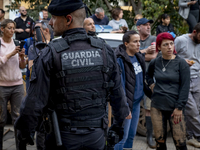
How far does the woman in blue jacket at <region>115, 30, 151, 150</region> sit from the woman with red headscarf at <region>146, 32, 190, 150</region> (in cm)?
34

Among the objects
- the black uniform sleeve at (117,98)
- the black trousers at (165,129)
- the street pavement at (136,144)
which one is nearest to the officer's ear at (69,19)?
the black uniform sleeve at (117,98)

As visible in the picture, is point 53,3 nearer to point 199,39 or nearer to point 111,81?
point 111,81

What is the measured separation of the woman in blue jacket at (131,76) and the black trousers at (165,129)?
42 centimetres

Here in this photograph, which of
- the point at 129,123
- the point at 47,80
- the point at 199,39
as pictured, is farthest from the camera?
the point at 199,39

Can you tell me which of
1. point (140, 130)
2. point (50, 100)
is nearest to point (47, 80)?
point (50, 100)

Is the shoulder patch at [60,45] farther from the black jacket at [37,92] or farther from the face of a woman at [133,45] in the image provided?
the face of a woman at [133,45]

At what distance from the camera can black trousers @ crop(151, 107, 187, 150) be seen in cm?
443

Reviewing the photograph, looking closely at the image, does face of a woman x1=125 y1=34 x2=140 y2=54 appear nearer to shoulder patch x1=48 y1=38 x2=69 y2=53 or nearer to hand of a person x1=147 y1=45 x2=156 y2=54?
hand of a person x1=147 y1=45 x2=156 y2=54

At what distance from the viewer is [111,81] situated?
9.16ft

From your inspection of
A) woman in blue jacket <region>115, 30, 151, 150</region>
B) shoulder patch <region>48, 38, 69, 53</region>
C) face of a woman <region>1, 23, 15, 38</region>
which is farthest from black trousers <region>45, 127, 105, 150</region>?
face of a woman <region>1, 23, 15, 38</region>

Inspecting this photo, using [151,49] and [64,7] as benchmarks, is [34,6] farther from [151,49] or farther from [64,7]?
[64,7]

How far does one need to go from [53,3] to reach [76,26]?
0.27m

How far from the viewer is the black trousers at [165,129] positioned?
174 inches

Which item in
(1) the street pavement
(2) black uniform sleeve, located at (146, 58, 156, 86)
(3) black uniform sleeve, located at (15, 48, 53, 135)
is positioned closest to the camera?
(3) black uniform sleeve, located at (15, 48, 53, 135)
